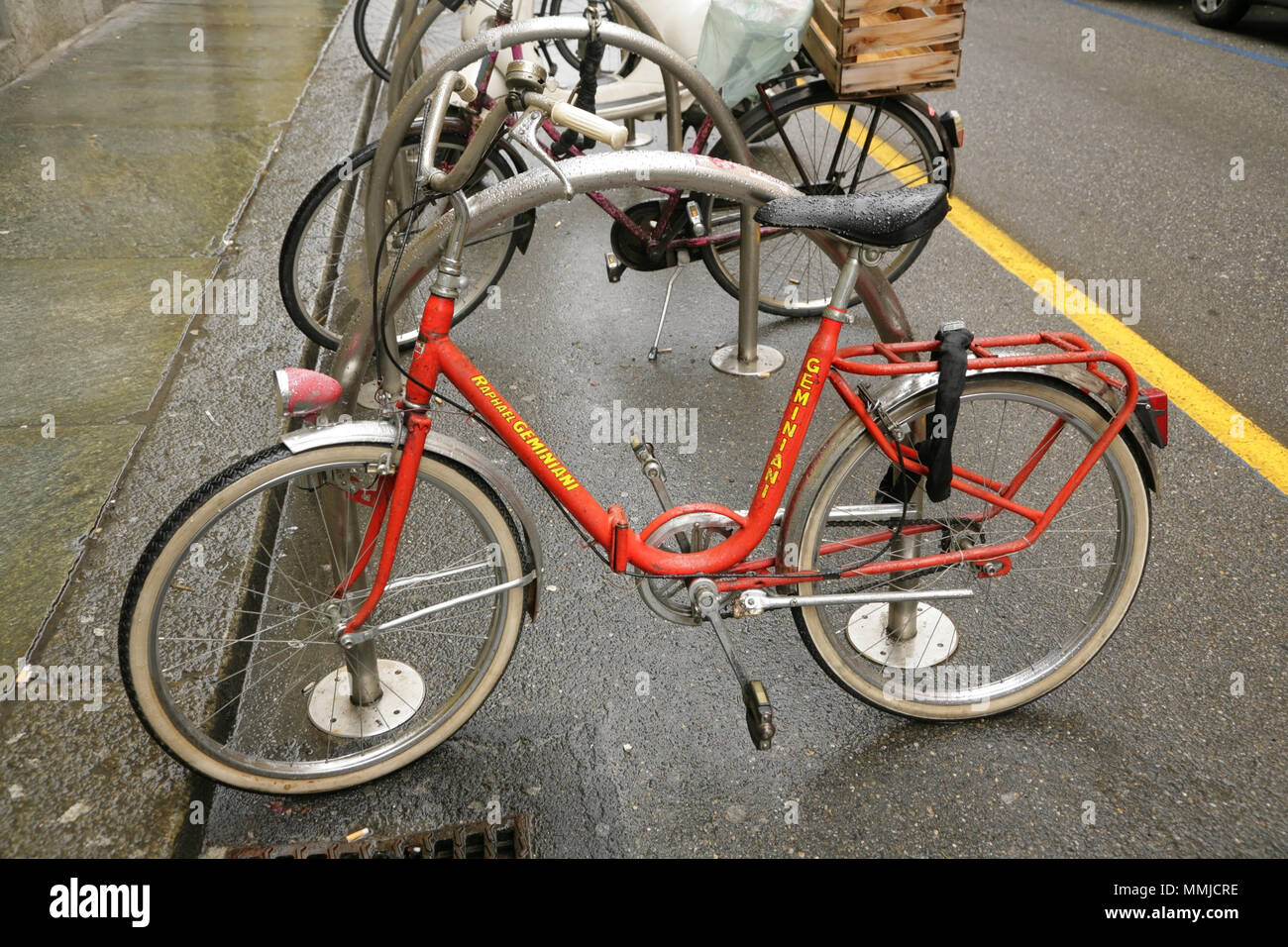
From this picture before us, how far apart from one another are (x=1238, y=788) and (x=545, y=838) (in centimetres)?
166

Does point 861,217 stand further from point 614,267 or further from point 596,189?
point 614,267

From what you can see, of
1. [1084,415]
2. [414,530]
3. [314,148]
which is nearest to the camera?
[1084,415]

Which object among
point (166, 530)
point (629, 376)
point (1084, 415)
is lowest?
point (629, 376)

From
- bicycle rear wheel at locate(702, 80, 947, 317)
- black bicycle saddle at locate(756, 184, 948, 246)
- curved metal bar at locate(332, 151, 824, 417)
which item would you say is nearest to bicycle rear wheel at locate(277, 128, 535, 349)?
bicycle rear wheel at locate(702, 80, 947, 317)

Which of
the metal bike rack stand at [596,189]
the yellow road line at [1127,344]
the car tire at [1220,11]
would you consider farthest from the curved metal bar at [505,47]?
the car tire at [1220,11]

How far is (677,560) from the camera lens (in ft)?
8.59

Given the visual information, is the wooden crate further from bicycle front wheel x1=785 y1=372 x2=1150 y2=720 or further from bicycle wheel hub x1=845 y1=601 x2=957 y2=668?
bicycle wheel hub x1=845 y1=601 x2=957 y2=668

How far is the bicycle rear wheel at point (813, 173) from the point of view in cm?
438

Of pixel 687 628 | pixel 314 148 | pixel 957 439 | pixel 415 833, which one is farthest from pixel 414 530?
pixel 314 148

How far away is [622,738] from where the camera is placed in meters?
2.81

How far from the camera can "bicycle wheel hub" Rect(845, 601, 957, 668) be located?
2992 mm

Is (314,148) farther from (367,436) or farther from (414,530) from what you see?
(367,436)

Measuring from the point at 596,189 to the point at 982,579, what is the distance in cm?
156

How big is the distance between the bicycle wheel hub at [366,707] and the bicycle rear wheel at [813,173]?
2.22 metres
